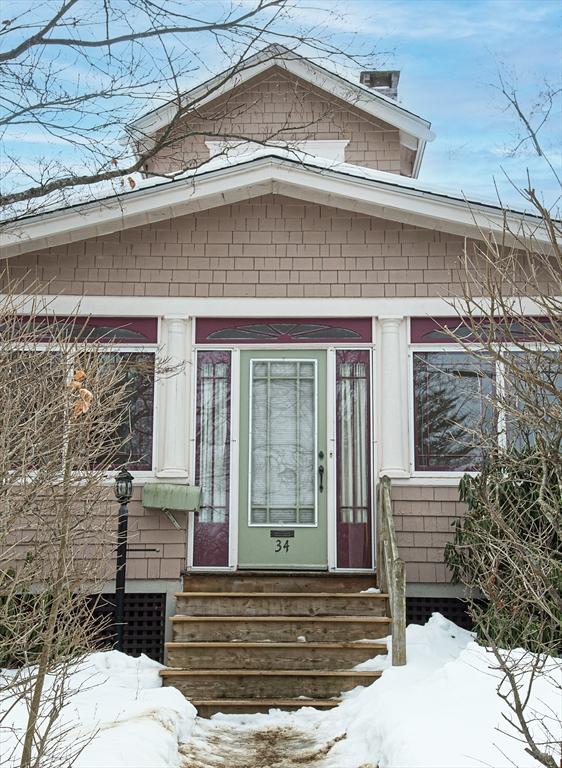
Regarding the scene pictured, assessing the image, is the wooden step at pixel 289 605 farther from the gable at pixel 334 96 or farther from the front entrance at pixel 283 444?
the gable at pixel 334 96

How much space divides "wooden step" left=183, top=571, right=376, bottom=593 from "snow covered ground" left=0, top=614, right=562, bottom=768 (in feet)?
3.25

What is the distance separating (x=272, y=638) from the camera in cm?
769

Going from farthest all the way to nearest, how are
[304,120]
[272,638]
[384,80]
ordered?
[384,80]
[304,120]
[272,638]

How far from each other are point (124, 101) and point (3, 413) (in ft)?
14.9

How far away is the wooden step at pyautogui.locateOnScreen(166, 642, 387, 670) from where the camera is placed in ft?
24.2

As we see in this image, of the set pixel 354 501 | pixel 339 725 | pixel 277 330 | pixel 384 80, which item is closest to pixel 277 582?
pixel 354 501

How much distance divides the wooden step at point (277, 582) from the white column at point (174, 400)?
3.32 ft

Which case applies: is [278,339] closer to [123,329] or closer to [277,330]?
[277,330]

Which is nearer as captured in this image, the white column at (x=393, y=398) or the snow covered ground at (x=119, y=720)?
the snow covered ground at (x=119, y=720)

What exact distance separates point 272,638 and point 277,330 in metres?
2.92

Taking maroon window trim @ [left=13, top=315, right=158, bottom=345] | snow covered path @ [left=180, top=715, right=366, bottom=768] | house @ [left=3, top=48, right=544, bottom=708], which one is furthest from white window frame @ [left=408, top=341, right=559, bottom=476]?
snow covered path @ [left=180, top=715, right=366, bottom=768]

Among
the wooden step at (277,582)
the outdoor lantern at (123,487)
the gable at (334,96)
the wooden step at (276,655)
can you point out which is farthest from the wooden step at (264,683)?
the gable at (334,96)

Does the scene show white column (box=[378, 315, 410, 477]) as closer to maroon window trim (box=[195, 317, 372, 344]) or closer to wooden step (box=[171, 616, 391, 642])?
maroon window trim (box=[195, 317, 372, 344])

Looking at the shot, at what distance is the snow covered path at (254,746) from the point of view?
5.87 m
